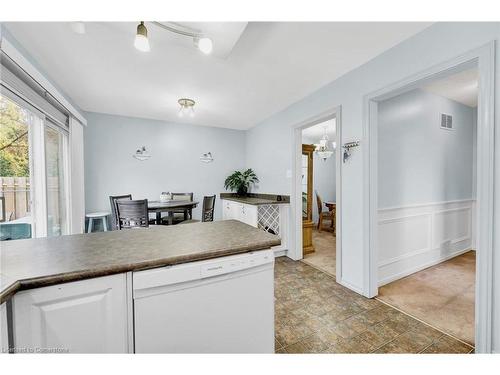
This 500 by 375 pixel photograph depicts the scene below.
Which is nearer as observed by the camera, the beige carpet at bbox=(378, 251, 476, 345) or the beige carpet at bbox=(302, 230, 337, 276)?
the beige carpet at bbox=(378, 251, 476, 345)

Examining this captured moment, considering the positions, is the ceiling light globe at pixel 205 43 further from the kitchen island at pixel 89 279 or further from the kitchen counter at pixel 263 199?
the kitchen counter at pixel 263 199

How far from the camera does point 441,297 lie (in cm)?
202

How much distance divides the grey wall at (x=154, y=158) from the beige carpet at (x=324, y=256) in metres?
2.22

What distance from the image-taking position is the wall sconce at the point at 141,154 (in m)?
3.49

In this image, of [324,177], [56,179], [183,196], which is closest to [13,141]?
[56,179]

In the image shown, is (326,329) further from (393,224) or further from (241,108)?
(241,108)

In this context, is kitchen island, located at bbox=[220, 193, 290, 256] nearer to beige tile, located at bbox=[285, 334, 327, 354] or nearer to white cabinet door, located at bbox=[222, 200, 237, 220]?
white cabinet door, located at bbox=[222, 200, 237, 220]

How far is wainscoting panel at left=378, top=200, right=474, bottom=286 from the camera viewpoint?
2.30 m

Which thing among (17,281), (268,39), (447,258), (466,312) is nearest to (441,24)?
(268,39)

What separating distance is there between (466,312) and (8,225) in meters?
4.27

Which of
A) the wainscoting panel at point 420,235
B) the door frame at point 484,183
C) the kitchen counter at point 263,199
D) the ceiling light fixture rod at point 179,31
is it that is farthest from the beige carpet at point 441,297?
the ceiling light fixture rod at point 179,31

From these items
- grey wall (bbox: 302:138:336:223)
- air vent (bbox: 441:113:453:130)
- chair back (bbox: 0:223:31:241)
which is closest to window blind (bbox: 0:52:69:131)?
chair back (bbox: 0:223:31:241)

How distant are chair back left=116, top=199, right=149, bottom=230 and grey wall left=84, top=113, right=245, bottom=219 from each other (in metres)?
1.50

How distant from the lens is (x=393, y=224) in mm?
2344
